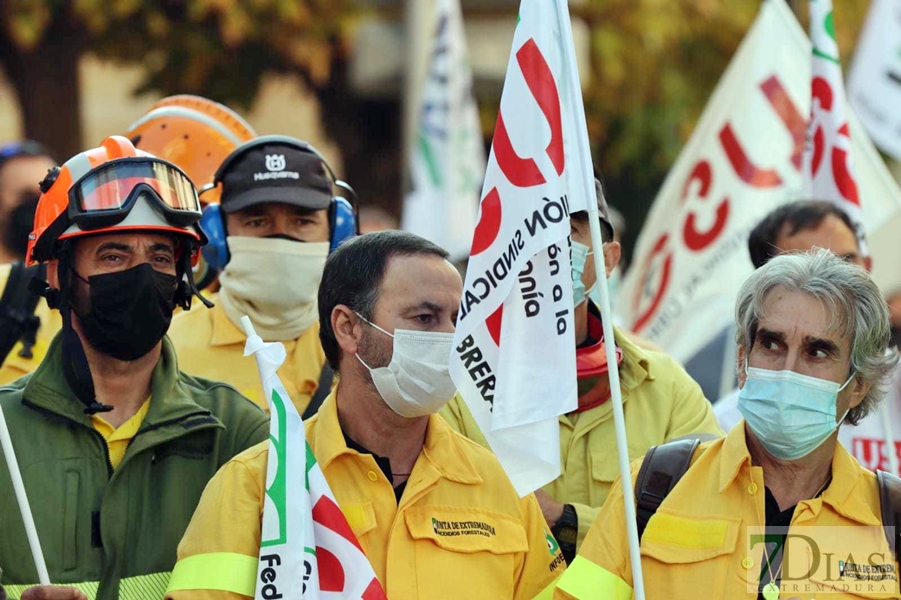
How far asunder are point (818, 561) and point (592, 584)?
0.57 metres

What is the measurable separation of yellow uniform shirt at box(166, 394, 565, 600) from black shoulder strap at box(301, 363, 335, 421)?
98 centimetres

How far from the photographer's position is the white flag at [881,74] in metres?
8.02

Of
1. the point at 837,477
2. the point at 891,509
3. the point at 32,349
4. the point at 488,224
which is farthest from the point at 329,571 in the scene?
the point at 32,349

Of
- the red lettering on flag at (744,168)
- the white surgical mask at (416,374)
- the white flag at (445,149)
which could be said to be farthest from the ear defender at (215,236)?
the white flag at (445,149)

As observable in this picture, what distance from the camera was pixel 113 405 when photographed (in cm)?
443

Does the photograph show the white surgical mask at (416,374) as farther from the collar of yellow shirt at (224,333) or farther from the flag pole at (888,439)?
the flag pole at (888,439)

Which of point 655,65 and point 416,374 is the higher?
point 655,65

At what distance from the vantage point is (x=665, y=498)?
407cm

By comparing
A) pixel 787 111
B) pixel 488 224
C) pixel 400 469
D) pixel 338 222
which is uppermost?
pixel 787 111

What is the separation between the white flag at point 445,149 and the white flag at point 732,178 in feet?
5.42

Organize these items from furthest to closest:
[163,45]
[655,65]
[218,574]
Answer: [655,65] → [163,45] → [218,574]

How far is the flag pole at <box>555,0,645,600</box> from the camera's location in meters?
3.88

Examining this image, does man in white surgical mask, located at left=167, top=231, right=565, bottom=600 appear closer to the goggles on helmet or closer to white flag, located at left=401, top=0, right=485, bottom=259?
the goggles on helmet

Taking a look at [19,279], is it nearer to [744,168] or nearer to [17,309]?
[17,309]
